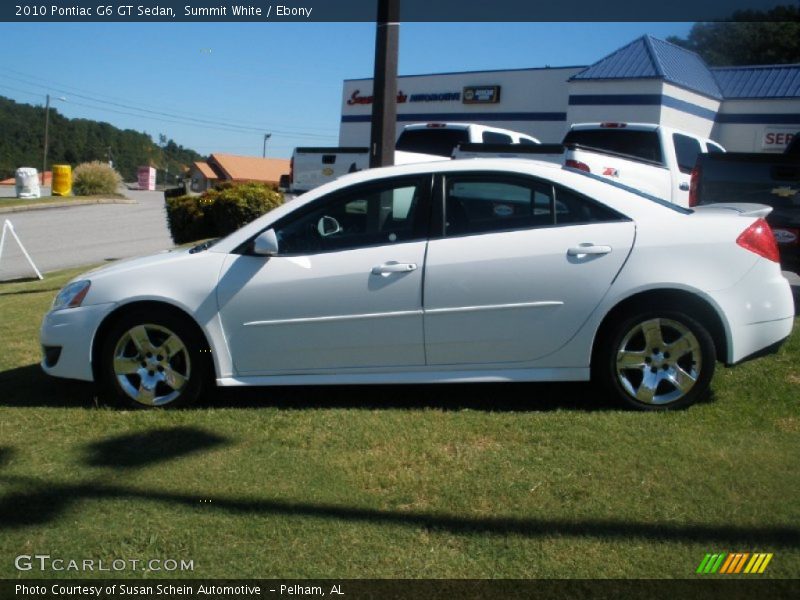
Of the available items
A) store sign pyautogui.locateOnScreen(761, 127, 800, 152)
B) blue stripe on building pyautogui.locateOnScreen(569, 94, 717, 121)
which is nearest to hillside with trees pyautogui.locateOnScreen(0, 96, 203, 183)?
blue stripe on building pyautogui.locateOnScreen(569, 94, 717, 121)

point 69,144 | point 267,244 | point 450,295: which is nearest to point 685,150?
point 450,295

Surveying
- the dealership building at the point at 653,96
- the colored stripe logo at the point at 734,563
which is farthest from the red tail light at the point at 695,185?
the dealership building at the point at 653,96

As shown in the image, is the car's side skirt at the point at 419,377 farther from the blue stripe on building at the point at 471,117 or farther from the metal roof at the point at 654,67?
the blue stripe on building at the point at 471,117

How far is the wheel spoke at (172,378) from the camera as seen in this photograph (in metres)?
5.59

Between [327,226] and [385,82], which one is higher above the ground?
[385,82]

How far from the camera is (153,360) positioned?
18.4 ft

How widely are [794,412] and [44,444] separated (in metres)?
4.42

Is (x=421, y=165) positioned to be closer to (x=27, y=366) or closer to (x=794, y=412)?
(x=794, y=412)

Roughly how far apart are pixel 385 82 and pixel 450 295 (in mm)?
3615

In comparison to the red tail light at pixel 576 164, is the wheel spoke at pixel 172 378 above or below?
below

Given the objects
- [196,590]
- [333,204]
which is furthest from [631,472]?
[333,204]

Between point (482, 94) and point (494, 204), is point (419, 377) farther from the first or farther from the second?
point (482, 94)

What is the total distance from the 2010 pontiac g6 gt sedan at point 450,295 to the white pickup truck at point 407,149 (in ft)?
28.4

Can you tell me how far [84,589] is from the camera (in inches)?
138
